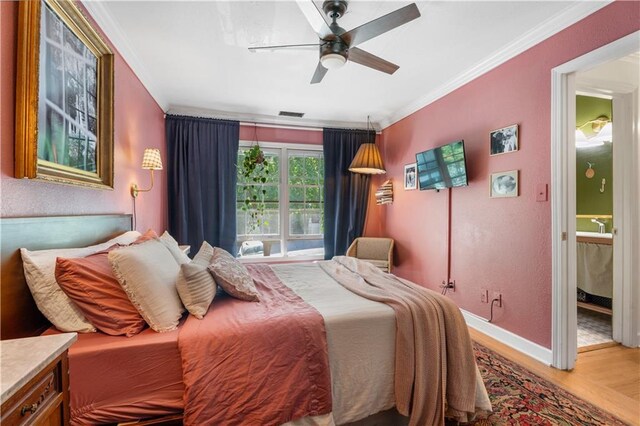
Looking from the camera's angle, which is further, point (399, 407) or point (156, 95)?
point (156, 95)

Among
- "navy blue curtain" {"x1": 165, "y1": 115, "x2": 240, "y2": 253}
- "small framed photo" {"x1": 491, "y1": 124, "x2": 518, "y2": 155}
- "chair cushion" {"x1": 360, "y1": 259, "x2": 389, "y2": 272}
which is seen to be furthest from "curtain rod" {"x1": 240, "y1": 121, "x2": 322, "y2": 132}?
"small framed photo" {"x1": 491, "y1": 124, "x2": 518, "y2": 155}

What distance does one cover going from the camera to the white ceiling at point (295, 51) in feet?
7.03

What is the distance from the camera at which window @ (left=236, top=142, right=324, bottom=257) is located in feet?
15.3

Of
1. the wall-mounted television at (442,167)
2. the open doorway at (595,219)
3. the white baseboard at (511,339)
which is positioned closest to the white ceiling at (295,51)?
the wall-mounted television at (442,167)

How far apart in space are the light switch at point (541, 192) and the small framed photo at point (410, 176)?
5.72 ft

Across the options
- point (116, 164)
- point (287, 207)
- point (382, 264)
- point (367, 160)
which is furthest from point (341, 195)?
point (116, 164)

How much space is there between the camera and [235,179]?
4398 millimetres

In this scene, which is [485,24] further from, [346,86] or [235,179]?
[235,179]

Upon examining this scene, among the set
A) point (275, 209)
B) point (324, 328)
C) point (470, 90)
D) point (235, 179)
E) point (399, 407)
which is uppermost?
point (470, 90)

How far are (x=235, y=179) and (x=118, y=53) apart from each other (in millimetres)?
2128

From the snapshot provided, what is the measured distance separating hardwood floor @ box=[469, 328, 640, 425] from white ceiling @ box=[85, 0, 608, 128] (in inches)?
104

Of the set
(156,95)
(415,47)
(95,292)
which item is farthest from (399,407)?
(156,95)

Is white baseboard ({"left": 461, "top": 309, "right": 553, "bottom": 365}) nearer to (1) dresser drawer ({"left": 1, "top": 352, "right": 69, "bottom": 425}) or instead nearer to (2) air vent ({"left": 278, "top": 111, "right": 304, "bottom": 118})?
(1) dresser drawer ({"left": 1, "top": 352, "right": 69, "bottom": 425})

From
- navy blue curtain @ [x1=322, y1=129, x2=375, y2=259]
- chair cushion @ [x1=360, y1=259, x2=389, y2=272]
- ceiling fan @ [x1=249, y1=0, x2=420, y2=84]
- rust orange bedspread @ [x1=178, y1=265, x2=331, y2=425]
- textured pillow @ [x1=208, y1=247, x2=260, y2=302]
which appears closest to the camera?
rust orange bedspread @ [x1=178, y1=265, x2=331, y2=425]
